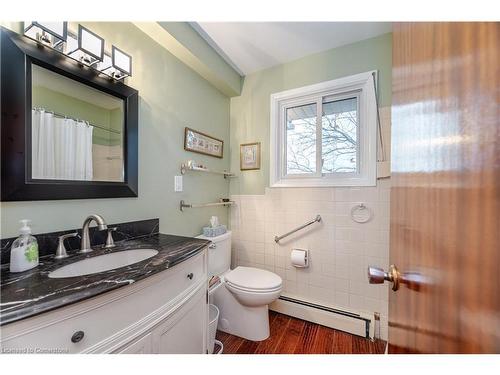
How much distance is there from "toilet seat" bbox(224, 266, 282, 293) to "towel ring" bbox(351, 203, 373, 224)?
813 mm

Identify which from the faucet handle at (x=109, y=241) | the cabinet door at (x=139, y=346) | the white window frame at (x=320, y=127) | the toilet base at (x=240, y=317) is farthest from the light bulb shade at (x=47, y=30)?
the toilet base at (x=240, y=317)

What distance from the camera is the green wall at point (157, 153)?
3.18 feet

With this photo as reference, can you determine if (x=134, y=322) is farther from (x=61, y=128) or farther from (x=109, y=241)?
(x=61, y=128)

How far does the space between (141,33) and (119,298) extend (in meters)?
1.61

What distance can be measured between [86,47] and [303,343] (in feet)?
7.65

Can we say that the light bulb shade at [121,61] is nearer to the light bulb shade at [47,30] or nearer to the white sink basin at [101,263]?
the light bulb shade at [47,30]

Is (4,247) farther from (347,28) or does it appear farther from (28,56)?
(347,28)

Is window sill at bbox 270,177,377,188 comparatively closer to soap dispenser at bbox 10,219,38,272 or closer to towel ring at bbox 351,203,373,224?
towel ring at bbox 351,203,373,224

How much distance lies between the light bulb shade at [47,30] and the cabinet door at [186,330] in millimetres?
1364

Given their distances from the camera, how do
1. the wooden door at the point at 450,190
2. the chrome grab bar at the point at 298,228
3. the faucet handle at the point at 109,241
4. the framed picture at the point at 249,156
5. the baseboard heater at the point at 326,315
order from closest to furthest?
the wooden door at the point at 450,190, the faucet handle at the point at 109,241, the baseboard heater at the point at 326,315, the chrome grab bar at the point at 298,228, the framed picture at the point at 249,156

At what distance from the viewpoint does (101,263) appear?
99 centimetres

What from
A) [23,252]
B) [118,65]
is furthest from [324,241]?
[118,65]
